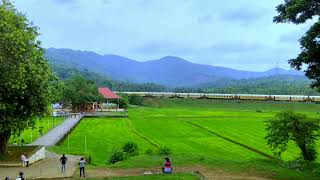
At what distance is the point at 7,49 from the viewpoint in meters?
38.8

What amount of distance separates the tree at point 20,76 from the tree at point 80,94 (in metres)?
86.5

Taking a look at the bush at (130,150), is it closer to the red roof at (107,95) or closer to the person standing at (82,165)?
the person standing at (82,165)

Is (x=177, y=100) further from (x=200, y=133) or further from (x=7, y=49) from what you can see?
(x=7, y=49)

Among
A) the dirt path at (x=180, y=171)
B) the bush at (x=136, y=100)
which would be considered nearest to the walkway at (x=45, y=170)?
the dirt path at (x=180, y=171)

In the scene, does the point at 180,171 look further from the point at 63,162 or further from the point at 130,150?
the point at 130,150

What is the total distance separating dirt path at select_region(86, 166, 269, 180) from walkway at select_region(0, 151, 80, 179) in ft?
7.22

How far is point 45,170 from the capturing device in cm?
3950

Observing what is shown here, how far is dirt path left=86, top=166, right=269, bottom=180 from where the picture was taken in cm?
3400

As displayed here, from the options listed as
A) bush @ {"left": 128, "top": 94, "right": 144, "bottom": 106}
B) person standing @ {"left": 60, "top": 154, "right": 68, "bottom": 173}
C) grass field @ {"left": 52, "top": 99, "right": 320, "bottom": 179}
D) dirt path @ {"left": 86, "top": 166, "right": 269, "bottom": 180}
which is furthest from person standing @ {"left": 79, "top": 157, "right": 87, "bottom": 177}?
bush @ {"left": 128, "top": 94, "right": 144, "bottom": 106}

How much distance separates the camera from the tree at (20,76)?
3875 centimetres

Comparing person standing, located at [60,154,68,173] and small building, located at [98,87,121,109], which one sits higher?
small building, located at [98,87,121,109]

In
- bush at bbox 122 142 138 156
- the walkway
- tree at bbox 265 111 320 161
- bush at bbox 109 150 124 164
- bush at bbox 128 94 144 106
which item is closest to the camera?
the walkway

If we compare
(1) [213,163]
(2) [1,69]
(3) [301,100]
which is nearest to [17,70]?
(2) [1,69]

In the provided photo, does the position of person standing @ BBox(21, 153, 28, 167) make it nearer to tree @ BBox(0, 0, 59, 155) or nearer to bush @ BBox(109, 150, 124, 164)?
tree @ BBox(0, 0, 59, 155)
